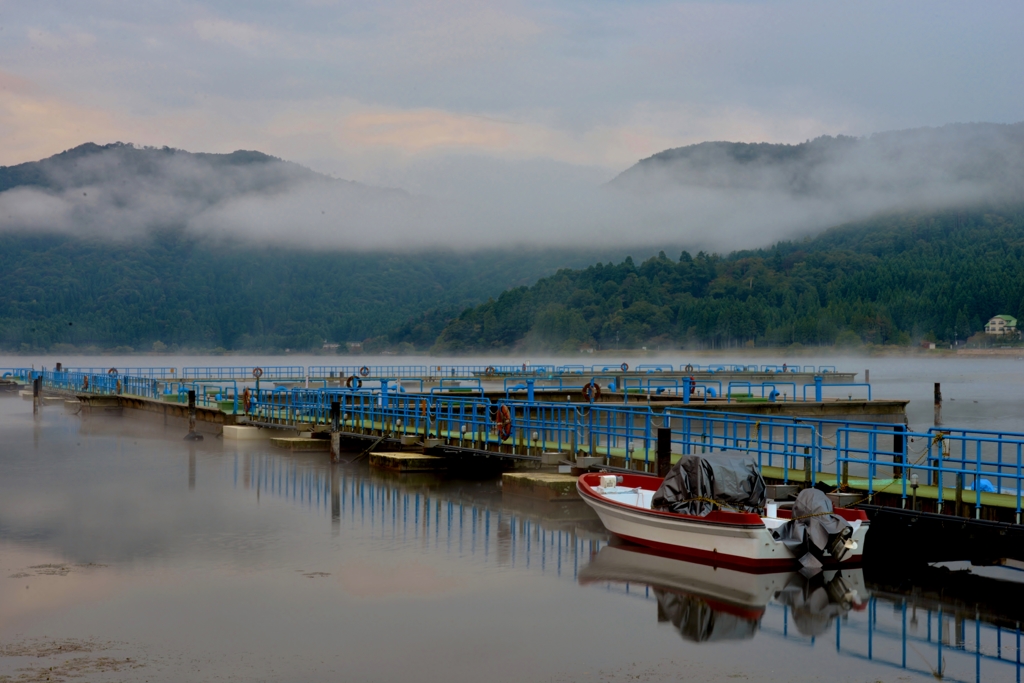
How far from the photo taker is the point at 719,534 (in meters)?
17.4

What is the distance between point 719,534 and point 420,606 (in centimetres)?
532

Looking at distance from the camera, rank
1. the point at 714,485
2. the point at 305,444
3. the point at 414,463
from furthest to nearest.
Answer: the point at 305,444
the point at 414,463
the point at 714,485

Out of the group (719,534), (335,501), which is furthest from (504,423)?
(719,534)

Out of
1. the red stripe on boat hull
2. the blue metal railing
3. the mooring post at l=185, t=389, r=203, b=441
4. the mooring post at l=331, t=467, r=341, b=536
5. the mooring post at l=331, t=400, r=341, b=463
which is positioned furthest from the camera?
the blue metal railing

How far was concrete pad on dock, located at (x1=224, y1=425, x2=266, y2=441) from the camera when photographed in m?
41.9

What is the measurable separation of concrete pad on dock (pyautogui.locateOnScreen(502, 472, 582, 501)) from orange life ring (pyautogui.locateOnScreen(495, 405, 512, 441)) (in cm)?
191

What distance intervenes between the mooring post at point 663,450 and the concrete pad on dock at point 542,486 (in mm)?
3004

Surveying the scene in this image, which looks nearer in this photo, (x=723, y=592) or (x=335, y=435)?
(x=723, y=592)

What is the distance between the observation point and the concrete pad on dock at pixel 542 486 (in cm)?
2430

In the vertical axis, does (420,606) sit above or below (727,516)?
below

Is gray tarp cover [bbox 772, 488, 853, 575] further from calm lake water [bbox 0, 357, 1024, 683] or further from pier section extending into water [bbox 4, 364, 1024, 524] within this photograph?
pier section extending into water [bbox 4, 364, 1024, 524]

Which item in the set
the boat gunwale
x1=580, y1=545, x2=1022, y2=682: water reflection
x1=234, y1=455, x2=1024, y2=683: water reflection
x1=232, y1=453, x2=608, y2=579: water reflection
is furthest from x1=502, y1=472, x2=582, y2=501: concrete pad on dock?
x1=580, y1=545, x2=1022, y2=682: water reflection

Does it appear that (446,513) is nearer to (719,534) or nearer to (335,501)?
(335,501)

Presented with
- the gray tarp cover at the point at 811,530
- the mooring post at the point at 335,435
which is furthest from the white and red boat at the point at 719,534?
the mooring post at the point at 335,435
